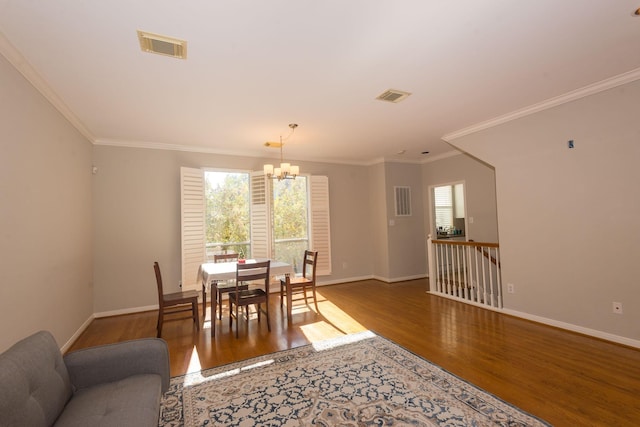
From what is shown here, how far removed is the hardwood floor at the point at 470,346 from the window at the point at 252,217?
112cm

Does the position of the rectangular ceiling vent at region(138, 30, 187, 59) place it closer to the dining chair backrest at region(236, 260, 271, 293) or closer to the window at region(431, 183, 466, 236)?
the dining chair backrest at region(236, 260, 271, 293)

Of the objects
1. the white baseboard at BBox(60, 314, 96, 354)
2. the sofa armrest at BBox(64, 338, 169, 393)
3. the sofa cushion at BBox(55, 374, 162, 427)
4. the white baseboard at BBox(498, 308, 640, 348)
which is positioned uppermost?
the sofa armrest at BBox(64, 338, 169, 393)

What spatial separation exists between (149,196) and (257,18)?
375cm

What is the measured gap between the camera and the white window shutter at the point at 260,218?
543 cm

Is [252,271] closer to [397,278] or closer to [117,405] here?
[117,405]

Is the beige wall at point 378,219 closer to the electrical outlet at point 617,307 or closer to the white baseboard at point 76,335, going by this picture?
the electrical outlet at point 617,307

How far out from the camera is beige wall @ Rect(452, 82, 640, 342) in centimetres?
304

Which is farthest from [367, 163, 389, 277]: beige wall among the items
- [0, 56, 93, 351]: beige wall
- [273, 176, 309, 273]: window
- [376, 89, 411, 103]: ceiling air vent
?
[0, 56, 93, 351]: beige wall

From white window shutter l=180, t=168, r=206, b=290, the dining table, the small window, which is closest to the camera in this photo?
the dining table

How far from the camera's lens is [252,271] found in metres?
3.67

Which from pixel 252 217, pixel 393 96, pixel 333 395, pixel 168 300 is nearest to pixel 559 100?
pixel 393 96

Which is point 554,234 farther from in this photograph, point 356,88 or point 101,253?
point 101,253

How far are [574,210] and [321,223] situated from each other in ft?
13.1

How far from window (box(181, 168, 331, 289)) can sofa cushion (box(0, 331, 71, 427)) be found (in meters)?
3.18
